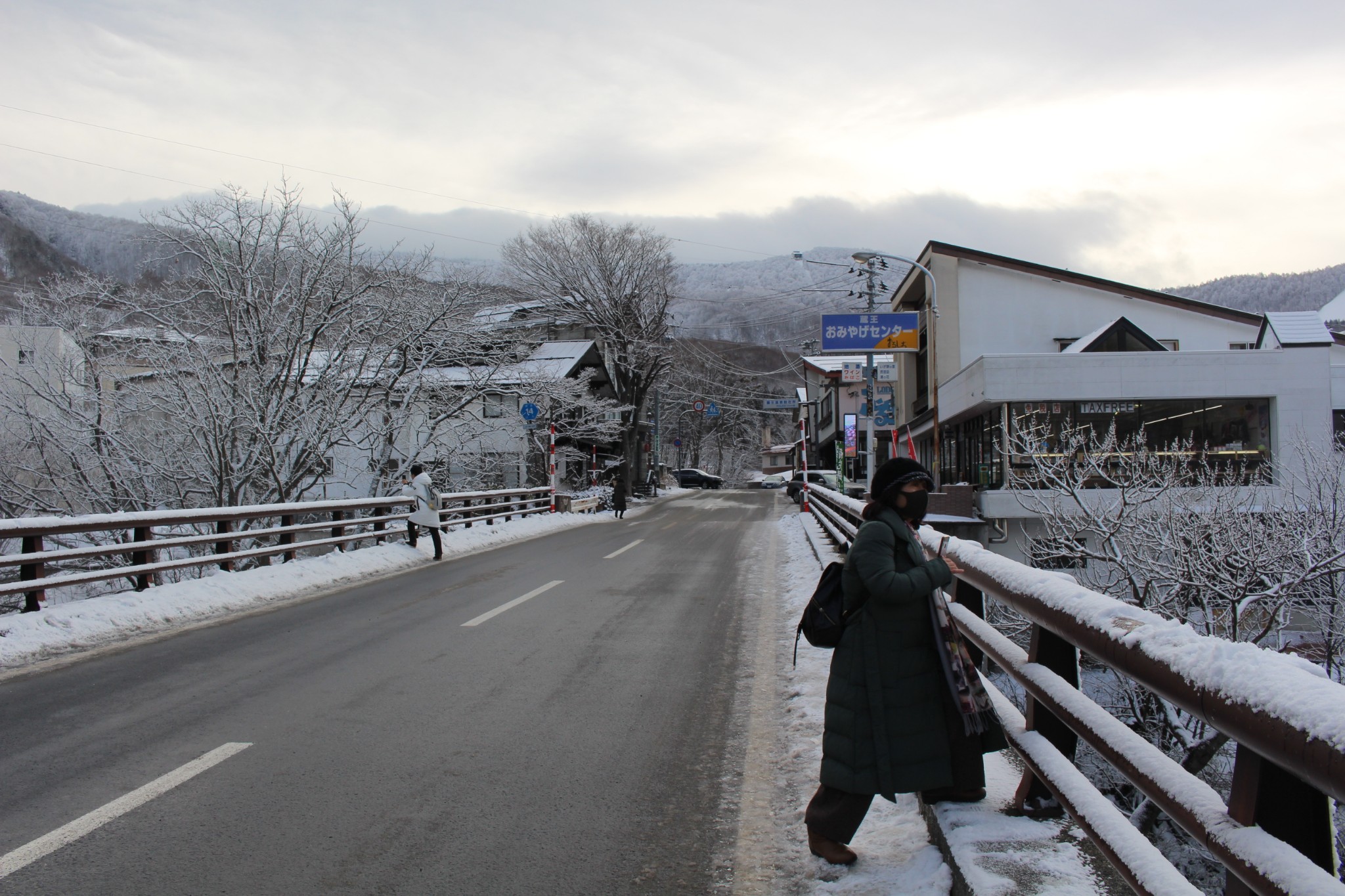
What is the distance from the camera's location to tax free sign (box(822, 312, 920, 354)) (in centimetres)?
1686

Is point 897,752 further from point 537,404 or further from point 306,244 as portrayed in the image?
point 537,404

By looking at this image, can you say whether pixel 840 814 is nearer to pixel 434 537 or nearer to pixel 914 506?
pixel 914 506

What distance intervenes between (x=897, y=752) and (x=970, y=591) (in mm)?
1376

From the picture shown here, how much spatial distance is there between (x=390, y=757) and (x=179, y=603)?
601cm

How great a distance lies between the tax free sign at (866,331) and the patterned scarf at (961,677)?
1383 centimetres

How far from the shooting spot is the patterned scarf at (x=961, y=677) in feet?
10.6

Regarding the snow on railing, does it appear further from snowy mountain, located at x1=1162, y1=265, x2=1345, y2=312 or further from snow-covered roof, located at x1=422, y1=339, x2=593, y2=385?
snowy mountain, located at x1=1162, y1=265, x2=1345, y2=312

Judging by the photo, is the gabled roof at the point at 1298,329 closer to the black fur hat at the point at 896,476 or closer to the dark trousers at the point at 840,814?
the black fur hat at the point at 896,476

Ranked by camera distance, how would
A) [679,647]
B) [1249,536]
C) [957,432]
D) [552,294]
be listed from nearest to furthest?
1. [679,647]
2. [1249,536]
3. [957,432]
4. [552,294]

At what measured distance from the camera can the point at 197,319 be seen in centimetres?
1617

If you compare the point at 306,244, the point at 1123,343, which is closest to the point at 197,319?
the point at 306,244

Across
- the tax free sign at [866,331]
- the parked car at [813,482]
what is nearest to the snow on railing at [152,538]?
the tax free sign at [866,331]

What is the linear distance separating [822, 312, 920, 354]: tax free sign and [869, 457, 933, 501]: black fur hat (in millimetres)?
13589

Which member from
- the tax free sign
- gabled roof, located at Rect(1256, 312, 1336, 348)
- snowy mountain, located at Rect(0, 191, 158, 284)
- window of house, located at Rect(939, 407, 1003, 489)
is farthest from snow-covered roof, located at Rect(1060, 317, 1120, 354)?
snowy mountain, located at Rect(0, 191, 158, 284)
